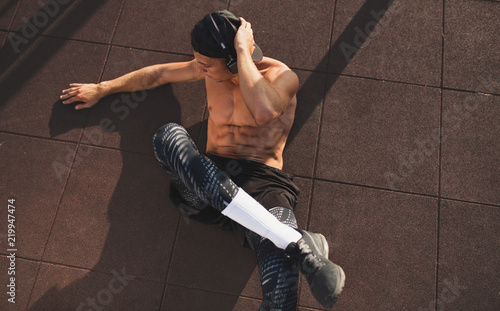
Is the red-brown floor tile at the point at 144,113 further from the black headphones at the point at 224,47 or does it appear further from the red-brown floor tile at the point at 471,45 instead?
the red-brown floor tile at the point at 471,45

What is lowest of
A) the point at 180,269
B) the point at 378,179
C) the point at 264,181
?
the point at 180,269

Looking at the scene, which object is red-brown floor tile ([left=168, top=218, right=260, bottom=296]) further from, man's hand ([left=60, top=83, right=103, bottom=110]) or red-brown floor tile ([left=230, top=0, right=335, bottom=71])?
red-brown floor tile ([left=230, top=0, right=335, bottom=71])

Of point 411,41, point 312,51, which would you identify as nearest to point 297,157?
point 312,51

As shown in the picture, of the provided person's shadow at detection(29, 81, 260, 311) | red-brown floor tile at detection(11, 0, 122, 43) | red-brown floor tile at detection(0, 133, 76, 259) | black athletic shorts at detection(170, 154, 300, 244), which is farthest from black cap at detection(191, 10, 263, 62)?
red-brown floor tile at detection(0, 133, 76, 259)

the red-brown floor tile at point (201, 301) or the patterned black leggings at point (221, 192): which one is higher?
the patterned black leggings at point (221, 192)

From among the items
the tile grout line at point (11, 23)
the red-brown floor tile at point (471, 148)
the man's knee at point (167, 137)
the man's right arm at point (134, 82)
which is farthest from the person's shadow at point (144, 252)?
the red-brown floor tile at point (471, 148)

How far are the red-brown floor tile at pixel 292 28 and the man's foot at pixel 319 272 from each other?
168 centimetres

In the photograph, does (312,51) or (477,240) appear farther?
(312,51)

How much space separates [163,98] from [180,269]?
1.45 m

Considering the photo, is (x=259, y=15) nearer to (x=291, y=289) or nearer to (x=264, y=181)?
(x=264, y=181)

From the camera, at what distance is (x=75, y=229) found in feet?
9.03

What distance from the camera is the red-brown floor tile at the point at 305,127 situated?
2834 millimetres

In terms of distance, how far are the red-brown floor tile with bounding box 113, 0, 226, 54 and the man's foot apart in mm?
2026

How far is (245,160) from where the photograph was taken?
96.0 inches
